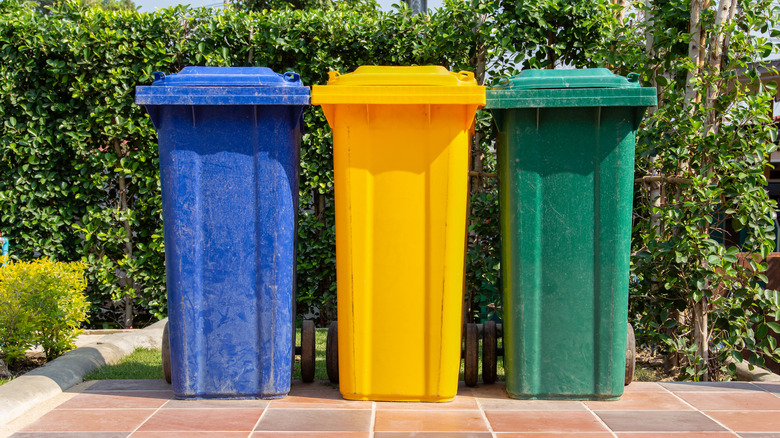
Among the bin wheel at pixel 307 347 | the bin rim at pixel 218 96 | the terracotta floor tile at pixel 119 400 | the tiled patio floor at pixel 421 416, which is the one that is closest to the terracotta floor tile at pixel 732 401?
the tiled patio floor at pixel 421 416

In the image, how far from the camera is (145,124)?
5.89 metres

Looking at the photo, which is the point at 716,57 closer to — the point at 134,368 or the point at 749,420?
the point at 749,420

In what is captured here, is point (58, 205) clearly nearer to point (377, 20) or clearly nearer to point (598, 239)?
point (377, 20)

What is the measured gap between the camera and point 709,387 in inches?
156

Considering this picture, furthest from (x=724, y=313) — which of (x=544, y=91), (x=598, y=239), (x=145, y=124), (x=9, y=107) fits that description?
(x=9, y=107)

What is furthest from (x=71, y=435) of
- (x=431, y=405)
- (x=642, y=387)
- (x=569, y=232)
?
(x=642, y=387)

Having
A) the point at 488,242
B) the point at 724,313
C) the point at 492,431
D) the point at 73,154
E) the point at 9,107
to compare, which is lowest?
the point at 492,431

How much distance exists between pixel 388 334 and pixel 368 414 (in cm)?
41

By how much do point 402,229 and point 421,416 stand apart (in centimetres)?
92

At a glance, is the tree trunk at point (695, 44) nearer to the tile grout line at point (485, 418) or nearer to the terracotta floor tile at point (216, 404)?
the tile grout line at point (485, 418)

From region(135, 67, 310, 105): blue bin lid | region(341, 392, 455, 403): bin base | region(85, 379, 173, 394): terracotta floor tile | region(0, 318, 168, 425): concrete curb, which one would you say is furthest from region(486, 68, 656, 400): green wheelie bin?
region(0, 318, 168, 425): concrete curb

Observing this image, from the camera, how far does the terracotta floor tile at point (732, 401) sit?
3.53 m

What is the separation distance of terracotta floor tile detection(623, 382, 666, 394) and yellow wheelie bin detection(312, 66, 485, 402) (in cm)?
106

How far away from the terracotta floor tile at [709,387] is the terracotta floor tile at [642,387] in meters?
0.05
